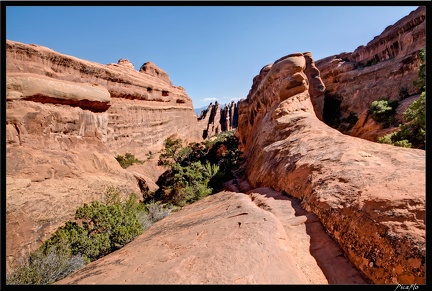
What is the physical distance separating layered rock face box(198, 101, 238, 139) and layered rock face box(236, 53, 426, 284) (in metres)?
47.5

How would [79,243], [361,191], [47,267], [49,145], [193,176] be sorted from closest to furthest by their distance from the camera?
[361,191], [47,267], [79,243], [49,145], [193,176]

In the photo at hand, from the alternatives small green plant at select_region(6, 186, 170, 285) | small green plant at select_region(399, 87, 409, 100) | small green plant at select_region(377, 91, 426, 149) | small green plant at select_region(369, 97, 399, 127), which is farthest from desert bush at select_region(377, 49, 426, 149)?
small green plant at select_region(6, 186, 170, 285)

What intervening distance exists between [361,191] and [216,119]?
199 ft

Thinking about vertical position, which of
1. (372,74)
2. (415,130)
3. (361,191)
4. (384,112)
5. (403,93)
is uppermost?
(372,74)

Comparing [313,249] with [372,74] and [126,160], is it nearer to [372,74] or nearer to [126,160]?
[126,160]

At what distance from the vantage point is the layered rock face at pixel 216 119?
60.5m

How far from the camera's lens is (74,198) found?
11.6 m

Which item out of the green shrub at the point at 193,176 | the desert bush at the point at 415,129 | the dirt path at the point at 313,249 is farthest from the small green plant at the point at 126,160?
the desert bush at the point at 415,129

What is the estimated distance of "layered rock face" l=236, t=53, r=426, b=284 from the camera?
14.7 ft

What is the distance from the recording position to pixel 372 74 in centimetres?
2831

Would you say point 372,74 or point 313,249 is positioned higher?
point 372,74

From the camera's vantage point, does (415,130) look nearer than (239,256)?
No

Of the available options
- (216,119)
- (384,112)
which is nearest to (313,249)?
(384,112)

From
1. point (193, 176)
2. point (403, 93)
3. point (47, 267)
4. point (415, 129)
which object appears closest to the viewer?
point (47, 267)
